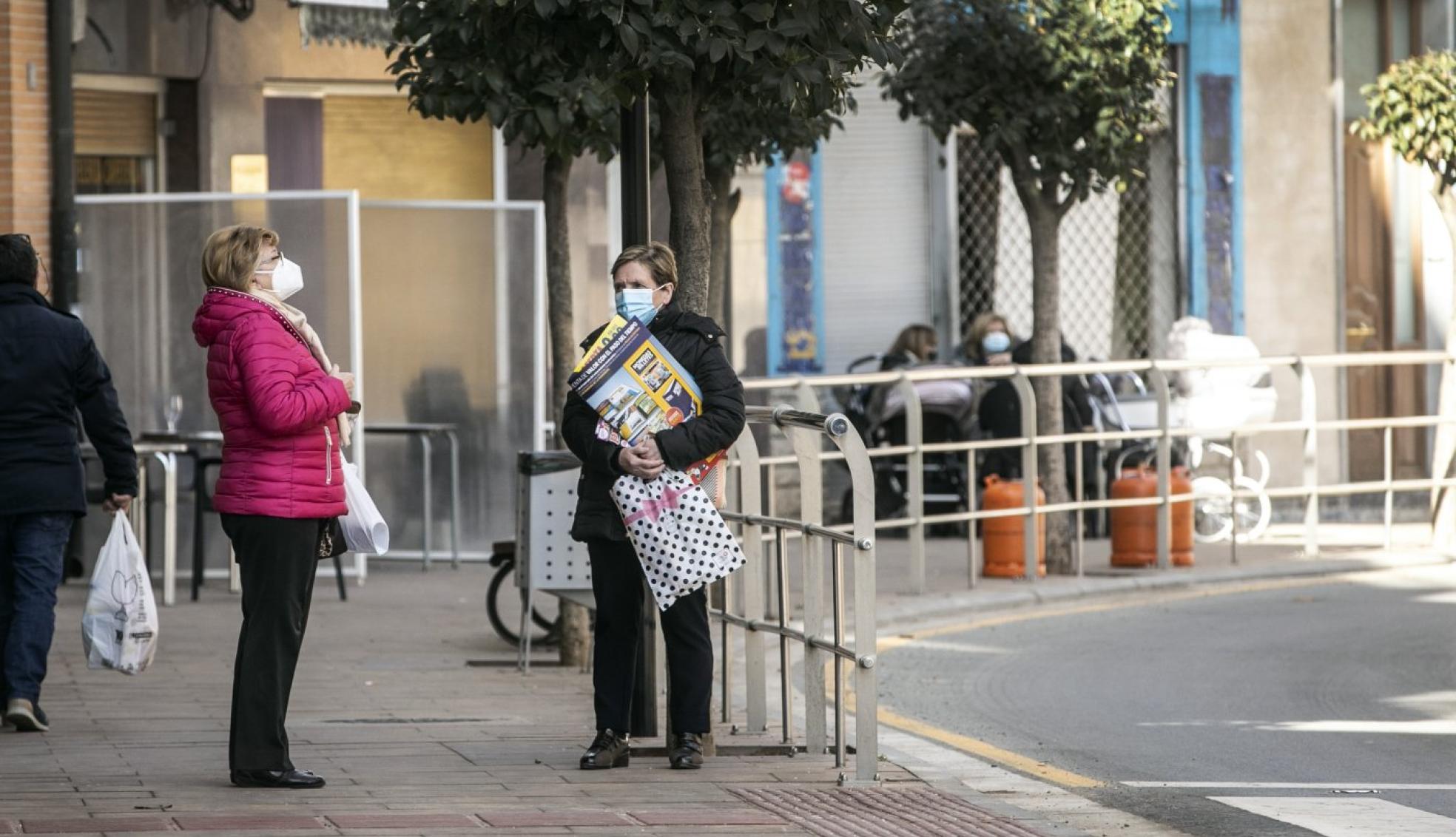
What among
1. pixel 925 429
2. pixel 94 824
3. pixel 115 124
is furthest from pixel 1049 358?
pixel 94 824

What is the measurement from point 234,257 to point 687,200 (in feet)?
6.30

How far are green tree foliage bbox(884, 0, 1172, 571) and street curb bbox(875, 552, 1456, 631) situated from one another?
2.11 ft

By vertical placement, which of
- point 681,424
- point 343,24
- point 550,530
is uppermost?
point 343,24

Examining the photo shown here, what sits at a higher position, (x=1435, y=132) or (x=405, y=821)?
(x=1435, y=132)

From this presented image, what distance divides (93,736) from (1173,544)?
9.19m

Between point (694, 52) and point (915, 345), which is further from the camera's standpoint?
point (915, 345)

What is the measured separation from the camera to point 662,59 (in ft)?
25.4

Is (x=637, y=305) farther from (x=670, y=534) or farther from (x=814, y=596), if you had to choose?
(x=814, y=596)

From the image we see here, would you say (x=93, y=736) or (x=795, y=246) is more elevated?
(x=795, y=246)

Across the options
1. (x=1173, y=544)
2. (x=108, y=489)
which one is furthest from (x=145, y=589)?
(x=1173, y=544)

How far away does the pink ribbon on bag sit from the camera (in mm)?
7516

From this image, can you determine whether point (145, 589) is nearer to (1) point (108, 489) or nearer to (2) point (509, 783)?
(1) point (108, 489)

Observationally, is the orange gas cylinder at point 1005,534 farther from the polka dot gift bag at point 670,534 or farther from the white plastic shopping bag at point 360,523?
the white plastic shopping bag at point 360,523

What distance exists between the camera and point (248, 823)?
6.50m
